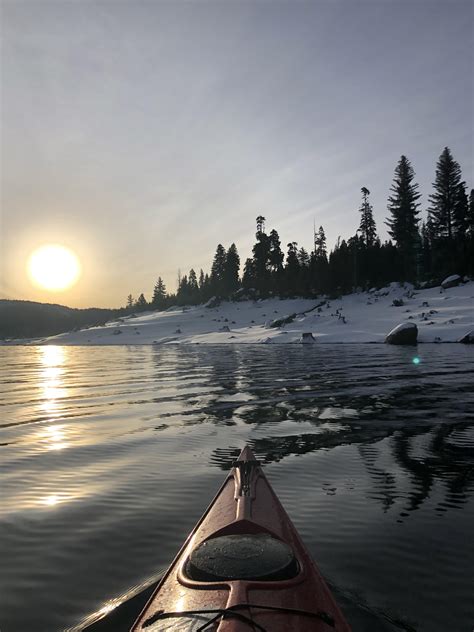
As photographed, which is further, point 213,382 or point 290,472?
point 213,382

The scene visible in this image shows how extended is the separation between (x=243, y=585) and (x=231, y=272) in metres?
89.0

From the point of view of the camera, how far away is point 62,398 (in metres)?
13.0

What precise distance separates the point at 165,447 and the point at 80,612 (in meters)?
4.26

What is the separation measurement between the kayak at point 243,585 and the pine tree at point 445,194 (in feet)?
203

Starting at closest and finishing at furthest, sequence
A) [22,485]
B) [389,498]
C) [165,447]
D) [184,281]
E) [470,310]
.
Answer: [389,498], [22,485], [165,447], [470,310], [184,281]

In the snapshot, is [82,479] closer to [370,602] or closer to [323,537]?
[323,537]

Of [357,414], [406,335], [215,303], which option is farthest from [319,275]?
[357,414]

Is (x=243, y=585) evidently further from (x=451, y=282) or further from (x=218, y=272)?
(x=218, y=272)

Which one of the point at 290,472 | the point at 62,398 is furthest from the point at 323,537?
the point at 62,398

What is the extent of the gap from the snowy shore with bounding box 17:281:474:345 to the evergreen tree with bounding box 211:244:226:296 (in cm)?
1234

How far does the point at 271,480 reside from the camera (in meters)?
5.41

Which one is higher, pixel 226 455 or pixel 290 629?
pixel 290 629

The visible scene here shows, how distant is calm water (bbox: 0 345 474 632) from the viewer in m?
3.10

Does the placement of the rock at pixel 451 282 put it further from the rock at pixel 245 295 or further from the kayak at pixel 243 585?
the kayak at pixel 243 585
